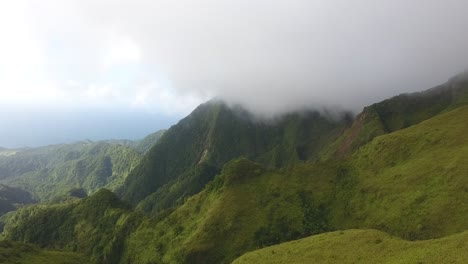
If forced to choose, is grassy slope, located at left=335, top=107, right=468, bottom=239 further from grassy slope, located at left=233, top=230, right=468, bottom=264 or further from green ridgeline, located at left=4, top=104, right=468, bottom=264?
grassy slope, located at left=233, top=230, right=468, bottom=264

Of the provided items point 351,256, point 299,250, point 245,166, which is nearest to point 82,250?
point 245,166

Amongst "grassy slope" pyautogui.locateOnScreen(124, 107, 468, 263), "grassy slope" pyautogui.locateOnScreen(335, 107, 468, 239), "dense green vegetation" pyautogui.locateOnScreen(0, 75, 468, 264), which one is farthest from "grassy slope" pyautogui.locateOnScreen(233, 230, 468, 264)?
"grassy slope" pyautogui.locateOnScreen(124, 107, 468, 263)

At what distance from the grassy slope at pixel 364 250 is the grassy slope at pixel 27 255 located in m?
90.4

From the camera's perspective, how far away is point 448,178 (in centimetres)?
11019

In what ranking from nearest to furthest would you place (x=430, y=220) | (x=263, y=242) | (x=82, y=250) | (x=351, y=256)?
(x=351, y=256) → (x=430, y=220) → (x=263, y=242) → (x=82, y=250)

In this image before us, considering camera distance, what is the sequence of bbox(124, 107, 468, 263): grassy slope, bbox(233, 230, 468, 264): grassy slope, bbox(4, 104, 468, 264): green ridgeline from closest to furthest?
bbox(233, 230, 468, 264): grassy slope, bbox(4, 104, 468, 264): green ridgeline, bbox(124, 107, 468, 263): grassy slope

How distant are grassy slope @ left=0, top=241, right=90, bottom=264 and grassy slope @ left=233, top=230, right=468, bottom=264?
9042 cm

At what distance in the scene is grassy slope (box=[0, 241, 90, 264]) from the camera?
449ft

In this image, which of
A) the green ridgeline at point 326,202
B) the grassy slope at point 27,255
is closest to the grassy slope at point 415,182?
the green ridgeline at point 326,202

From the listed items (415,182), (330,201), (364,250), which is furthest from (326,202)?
(364,250)

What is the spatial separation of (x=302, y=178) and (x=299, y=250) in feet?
238

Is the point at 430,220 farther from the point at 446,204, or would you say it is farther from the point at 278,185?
the point at 278,185

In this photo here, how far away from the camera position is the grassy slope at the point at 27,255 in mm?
136750

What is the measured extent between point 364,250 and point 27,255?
418 ft
